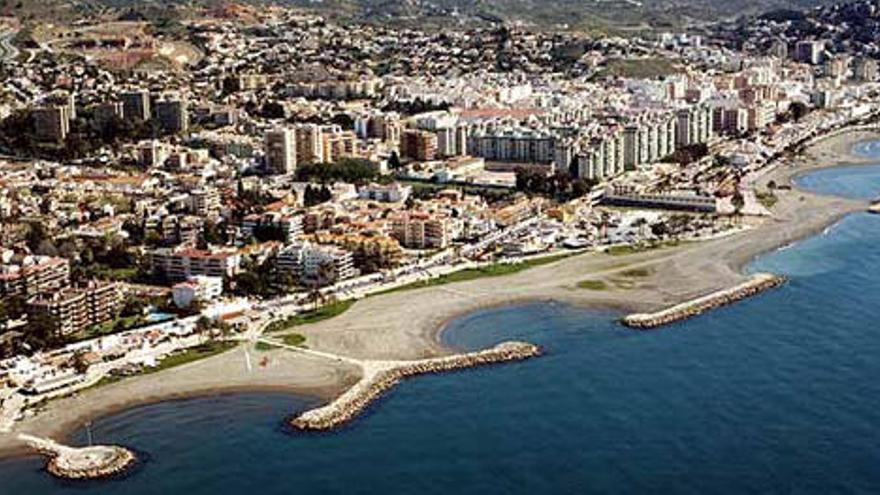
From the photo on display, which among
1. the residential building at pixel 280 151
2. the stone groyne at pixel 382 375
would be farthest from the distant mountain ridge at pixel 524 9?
the stone groyne at pixel 382 375

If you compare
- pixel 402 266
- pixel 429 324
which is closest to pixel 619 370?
pixel 429 324

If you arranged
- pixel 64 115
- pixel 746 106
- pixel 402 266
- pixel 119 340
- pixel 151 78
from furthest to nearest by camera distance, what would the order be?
pixel 151 78, pixel 746 106, pixel 64 115, pixel 402 266, pixel 119 340

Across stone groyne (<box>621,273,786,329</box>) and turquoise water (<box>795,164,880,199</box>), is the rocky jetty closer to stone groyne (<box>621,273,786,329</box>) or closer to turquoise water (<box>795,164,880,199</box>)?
stone groyne (<box>621,273,786,329</box>)

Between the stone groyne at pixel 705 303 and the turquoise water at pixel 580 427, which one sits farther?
the stone groyne at pixel 705 303

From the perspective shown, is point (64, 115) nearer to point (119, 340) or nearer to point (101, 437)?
point (119, 340)

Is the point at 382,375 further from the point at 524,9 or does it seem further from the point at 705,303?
the point at 524,9

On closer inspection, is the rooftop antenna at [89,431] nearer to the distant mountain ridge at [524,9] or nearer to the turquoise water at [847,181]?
the turquoise water at [847,181]

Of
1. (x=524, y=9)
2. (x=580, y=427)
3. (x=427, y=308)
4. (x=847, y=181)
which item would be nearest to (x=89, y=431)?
(x=580, y=427)
